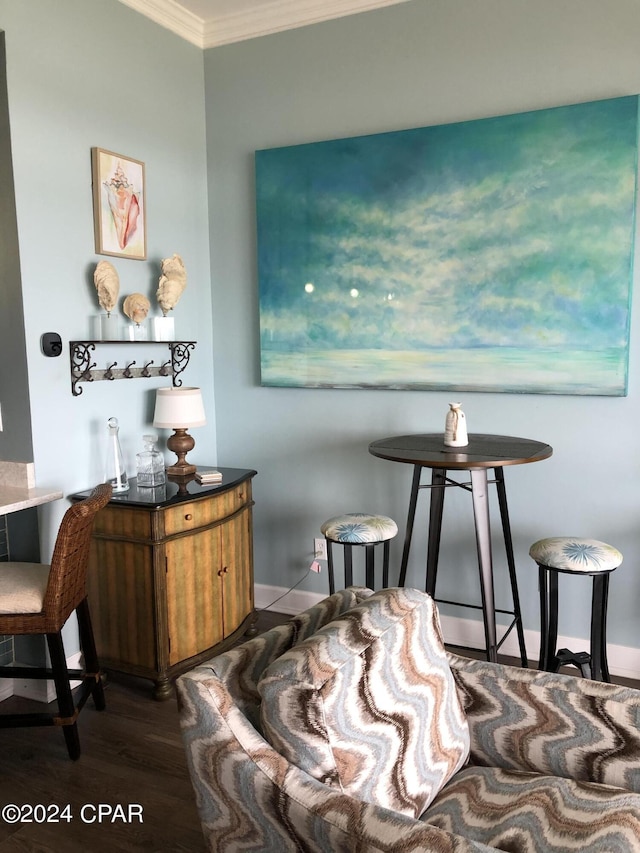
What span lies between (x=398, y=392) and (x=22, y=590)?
5.87 ft

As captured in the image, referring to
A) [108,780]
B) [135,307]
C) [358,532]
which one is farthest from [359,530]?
[135,307]

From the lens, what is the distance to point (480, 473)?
104 inches

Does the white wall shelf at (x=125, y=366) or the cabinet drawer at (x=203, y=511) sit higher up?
the white wall shelf at (x=125, y=366)

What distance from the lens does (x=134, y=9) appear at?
315 centimetres

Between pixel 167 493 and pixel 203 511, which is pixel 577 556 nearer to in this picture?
pixel 203 511

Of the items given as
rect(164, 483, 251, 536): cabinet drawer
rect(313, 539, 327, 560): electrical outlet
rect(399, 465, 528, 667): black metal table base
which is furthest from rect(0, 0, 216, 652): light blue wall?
rect(399, 465, 528, 667): black metal table base

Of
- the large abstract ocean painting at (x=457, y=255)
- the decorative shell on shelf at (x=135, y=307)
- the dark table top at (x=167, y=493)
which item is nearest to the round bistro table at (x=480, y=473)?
the large abstract ocean painting at (x=457, y=255)

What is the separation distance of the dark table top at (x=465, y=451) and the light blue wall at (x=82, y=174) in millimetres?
1235

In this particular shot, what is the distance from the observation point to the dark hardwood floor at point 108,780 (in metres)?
2.09

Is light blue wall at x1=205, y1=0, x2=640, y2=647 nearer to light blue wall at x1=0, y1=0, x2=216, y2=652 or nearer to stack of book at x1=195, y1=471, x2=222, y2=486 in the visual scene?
light blue wall at x1=0, y1=0, x2=216, y2=652

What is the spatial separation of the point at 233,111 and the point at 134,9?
24.7 inches

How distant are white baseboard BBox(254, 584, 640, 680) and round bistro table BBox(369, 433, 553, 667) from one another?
152 millimetres

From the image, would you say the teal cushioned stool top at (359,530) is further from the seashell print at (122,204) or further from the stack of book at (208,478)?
the seashell print at (122,204)

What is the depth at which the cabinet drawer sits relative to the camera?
2.84 metres
